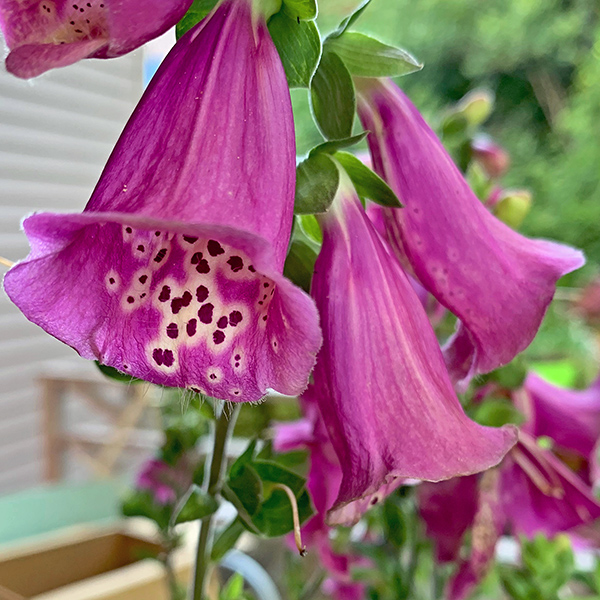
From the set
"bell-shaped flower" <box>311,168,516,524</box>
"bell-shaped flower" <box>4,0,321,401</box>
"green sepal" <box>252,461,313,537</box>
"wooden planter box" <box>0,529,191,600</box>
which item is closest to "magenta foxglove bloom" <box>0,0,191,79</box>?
"bell-shaped flower" <box>4,0,321,401</box>

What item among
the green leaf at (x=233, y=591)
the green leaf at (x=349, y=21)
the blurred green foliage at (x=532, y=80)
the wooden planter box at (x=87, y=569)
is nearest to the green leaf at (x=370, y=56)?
the green leaf at (x=349, y=21)

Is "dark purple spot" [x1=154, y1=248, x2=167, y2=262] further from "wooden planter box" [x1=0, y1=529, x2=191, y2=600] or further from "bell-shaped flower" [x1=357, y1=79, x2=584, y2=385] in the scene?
"wooden planter box" [x1=0, y1=529, x2=191, y2=600]

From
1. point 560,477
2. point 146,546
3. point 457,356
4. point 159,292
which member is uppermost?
point 159,292

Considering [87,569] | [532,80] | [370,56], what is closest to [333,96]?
[370,56]

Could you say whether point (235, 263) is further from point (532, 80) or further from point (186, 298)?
point (532, 80)

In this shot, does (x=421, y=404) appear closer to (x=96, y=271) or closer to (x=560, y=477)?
(x=96, y=271)

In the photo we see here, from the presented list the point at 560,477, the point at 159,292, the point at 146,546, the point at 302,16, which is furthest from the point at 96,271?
the point at 146,546
